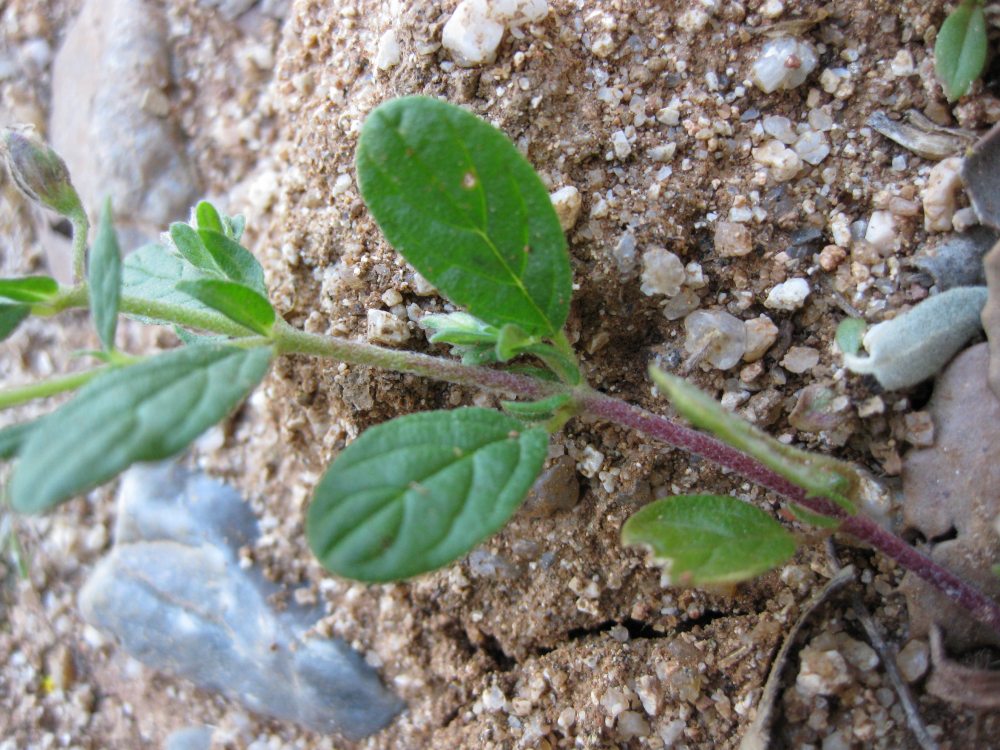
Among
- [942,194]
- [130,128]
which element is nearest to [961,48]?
[942,194]

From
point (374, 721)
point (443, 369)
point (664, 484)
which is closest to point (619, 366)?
point (664, 484)

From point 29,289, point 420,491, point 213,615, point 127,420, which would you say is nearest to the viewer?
point 127,420

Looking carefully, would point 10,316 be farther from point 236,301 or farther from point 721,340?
point 721,340

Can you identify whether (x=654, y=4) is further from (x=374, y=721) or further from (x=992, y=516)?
(x=374, y=721)

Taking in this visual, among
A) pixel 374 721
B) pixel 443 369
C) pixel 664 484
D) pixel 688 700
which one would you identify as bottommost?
pixel 374 721

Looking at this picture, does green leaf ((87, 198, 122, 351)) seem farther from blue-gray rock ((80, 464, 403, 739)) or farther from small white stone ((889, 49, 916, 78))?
small white stone ((889, 49, 916, 78))

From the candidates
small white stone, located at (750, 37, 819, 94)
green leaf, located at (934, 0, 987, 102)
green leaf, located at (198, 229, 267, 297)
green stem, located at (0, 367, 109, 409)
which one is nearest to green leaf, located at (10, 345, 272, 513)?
green stem, located at (0, 367, 109, 409)

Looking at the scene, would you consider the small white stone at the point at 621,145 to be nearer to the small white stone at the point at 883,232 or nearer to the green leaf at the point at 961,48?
the small white stone at the point at 883,232

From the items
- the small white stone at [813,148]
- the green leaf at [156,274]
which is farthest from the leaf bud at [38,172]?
the small white stone at [813,148]
